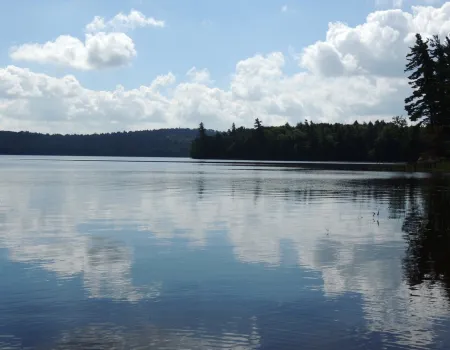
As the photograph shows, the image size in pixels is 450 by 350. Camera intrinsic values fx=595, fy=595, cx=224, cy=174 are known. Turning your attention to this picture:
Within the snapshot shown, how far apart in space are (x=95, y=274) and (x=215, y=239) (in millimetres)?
8845

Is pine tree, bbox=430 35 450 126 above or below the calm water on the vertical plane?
above

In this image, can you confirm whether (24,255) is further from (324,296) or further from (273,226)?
(273,226)

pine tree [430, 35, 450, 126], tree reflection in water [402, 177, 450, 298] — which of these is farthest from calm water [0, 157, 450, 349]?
pine tree [430, 35, 450, 126]

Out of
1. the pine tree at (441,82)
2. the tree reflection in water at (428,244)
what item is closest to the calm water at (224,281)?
the tree reflection in water at (428,244)

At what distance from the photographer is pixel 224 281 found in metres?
18.1

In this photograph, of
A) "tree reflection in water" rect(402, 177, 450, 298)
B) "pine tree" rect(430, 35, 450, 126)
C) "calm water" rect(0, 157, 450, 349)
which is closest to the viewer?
"calm water" rect(0, 157, 450, 349)

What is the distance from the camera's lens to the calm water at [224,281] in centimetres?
1286

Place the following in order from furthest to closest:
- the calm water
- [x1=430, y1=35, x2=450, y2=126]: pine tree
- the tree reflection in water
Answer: [x1=430, y1=35, x2=450, y2=126]: pine tree, the tree reflection in water, the calm water

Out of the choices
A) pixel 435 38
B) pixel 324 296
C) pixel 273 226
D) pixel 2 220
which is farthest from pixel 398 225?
pixel 435 38

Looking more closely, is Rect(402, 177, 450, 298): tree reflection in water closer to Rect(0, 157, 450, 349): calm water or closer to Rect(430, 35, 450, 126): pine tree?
Rect(0, 157, 450, 349): calm water

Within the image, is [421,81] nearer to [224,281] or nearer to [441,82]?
[441,82]

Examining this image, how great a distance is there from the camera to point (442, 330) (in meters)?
13.2

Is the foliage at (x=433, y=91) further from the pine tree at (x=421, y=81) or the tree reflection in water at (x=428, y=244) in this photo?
the tree reflection in water at (x=428, y=244)

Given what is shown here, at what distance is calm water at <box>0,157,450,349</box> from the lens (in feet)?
42.2
